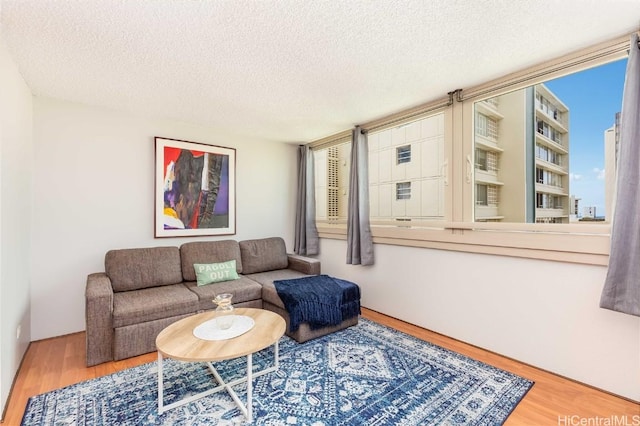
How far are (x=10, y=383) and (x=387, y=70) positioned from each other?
338 cm

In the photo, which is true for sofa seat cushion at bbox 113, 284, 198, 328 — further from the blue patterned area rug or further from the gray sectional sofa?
the blue patterned area rug

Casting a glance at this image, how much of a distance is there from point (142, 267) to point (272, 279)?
1.34 m

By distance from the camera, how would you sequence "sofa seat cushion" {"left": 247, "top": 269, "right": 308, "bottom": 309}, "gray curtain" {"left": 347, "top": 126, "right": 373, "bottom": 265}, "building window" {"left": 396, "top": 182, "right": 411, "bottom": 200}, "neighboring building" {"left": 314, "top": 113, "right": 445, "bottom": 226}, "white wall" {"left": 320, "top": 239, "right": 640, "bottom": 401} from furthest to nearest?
"building window" {"left": 396, "top": 182, "right": 411, "bottom": 200} → "gray curtain" {"left": 347, "top": 126, "right": 373, "bottom": 265} → "neighboring building" {"left": 314, "top": 113, "right": 445, "bottom": 226} → "sofa seat cushion" {"left": 247, "top": 269, "right": 308, "bottom": 309} → "white wall" {"left": 320, "top": 239, "right": 640, "bottom": 401}

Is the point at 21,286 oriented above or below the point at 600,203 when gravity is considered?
below

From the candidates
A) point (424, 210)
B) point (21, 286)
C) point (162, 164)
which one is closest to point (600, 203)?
point (424, 210)

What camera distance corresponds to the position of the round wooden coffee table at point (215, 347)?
5.54 ft

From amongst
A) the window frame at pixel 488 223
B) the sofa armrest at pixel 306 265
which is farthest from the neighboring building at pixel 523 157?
the sofa armrest at pixel 306 265

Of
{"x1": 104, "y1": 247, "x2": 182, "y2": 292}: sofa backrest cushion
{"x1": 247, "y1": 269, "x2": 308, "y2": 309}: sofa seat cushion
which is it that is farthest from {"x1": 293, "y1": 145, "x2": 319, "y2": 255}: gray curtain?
{"x1": 104, "y1": 247, "x2": 182, "y2": 292}: sofa backrest cushion

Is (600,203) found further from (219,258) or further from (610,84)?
(219,258)

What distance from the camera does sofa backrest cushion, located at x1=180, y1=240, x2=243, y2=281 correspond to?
3.29 meters

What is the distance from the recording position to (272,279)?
3.42 metres

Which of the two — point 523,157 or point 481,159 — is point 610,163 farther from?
point 481,159

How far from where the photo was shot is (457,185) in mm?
2742

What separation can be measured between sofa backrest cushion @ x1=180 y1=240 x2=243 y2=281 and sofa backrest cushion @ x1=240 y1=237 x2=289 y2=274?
9cm
